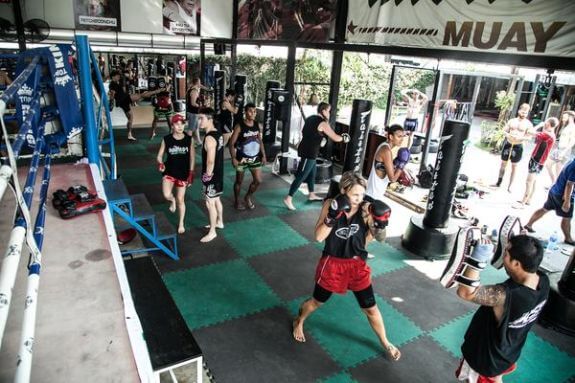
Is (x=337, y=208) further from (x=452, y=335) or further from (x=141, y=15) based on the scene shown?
(x=141, y=15)

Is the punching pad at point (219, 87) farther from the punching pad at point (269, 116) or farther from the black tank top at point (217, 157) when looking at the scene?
the black tank top at point (217, 157)

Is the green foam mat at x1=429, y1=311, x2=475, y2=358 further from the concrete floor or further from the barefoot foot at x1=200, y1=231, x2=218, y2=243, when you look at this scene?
the concrete floor

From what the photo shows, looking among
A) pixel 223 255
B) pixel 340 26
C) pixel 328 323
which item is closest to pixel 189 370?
pixel 328 323

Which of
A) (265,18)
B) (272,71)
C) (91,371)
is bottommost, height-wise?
(91,371)

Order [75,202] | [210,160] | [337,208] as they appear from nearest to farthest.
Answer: [75,202]
[337,208]
[210,160]

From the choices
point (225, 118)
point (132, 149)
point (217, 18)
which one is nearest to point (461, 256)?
point (225, 118)

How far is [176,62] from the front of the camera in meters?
18.3

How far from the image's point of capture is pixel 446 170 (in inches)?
222

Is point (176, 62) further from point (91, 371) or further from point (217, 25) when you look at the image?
point (91, 371)

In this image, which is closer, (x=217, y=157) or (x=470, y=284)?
(x=470, y=284)

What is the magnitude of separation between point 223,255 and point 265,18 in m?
7.12

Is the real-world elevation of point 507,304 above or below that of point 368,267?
above

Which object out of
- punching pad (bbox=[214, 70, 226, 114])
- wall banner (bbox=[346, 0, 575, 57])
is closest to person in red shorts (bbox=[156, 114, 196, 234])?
wall banner (bbox=[346, 0, 575, 57])

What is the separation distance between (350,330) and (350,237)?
140 centimetres
